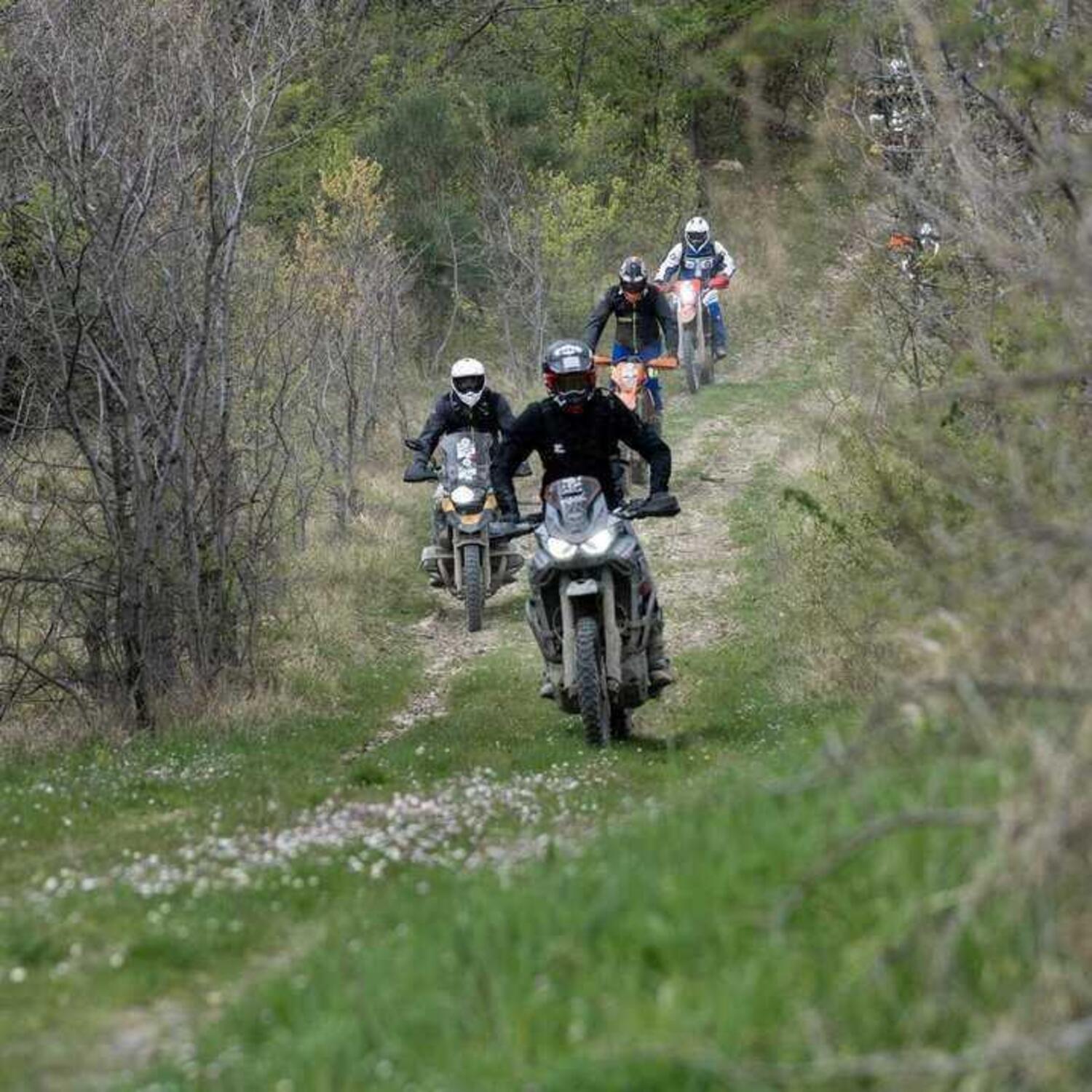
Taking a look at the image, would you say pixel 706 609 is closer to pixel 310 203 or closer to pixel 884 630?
pixel 884 630

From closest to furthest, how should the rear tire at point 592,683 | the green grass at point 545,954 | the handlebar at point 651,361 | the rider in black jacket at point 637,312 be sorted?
the green grass at point 545,954 → the rear tire at point 592,683 → the rider in black jacket at point 637,312 → the handlebar at point 651,361

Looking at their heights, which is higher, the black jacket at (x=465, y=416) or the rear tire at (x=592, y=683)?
the black jacket at (x=465, y=416)

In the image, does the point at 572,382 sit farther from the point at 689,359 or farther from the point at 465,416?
the point at 689,359

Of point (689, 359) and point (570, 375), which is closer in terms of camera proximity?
point (570, 375)

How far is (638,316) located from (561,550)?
9141 mm

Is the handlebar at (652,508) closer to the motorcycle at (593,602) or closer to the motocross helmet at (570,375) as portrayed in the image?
the motorcycle at (593,602)

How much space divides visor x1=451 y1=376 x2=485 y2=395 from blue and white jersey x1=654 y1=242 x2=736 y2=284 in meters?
9.82

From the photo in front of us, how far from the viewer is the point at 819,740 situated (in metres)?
8.23

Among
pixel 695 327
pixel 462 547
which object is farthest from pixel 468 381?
pixel 695 327

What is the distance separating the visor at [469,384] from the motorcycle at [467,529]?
0.40 meters

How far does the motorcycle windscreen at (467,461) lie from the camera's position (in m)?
17.4

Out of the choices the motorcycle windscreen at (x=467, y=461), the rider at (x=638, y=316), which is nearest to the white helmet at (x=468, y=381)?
the motorcycle windscreen at (x=467, y=461)

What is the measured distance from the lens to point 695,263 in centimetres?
2678

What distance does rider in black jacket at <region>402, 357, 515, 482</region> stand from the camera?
17000mm
